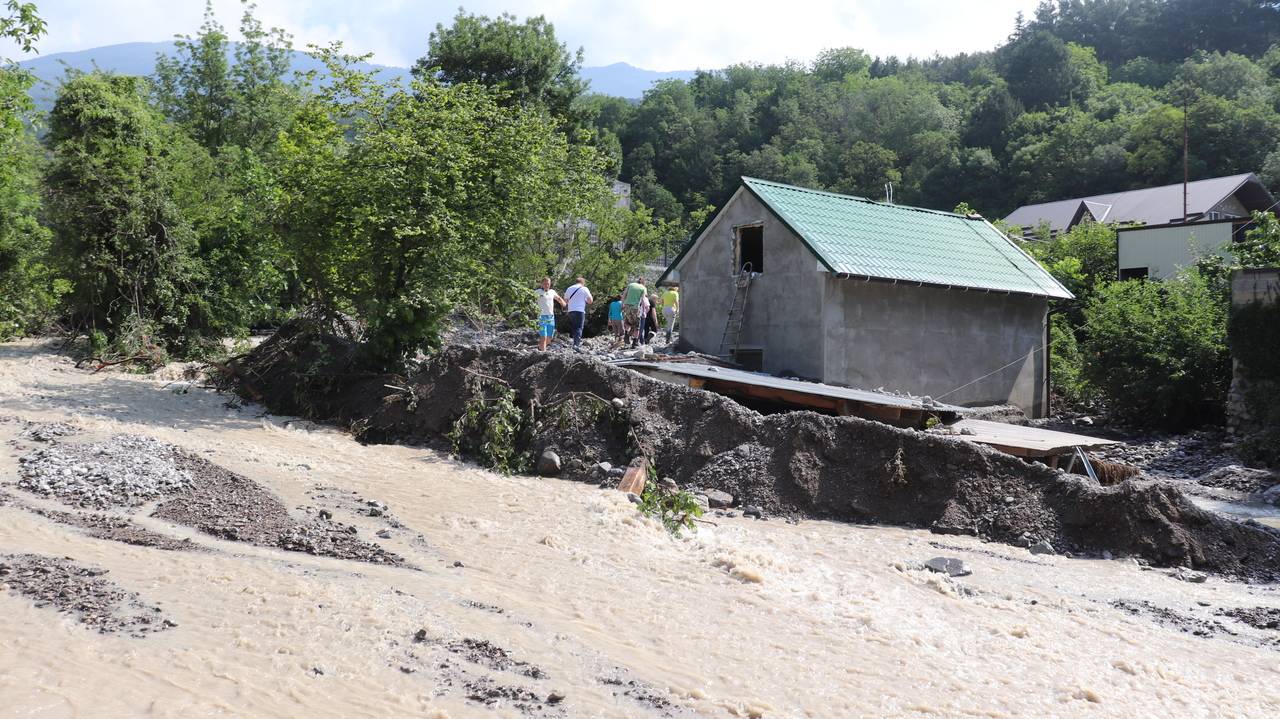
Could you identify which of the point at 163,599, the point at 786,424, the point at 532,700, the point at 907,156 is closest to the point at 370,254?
the point at 786,424

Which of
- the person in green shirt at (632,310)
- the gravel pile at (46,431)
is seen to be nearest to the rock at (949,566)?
the gravel pile at (46,431)

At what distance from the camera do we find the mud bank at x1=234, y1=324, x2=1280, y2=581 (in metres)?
10.2

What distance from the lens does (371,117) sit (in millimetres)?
15203

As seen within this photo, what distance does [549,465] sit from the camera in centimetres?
1227

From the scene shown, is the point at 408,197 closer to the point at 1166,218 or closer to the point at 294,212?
the point at 294,212

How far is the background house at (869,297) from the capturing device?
1834cm

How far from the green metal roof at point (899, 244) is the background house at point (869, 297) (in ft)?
0.14

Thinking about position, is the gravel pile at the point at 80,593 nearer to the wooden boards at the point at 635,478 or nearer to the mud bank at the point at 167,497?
the mud bank at the point at 167,497

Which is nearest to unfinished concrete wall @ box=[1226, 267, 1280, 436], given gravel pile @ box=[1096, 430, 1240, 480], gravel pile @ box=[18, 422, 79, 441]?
gravel pile @ box=[1096, 430, 1240, 480]

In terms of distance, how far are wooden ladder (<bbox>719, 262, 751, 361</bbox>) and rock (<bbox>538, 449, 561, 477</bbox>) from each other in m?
8.07

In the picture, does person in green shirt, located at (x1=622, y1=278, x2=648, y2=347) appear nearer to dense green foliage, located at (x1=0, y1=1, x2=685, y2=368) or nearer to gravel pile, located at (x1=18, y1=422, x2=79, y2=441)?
dense green foliage, located at (x1=0, y1=1, x2=685, y2=368)

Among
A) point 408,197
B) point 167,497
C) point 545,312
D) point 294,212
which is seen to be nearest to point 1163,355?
point 545,312

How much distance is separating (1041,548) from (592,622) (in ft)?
19.3

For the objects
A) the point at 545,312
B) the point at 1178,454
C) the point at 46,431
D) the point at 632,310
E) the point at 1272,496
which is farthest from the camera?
the point at 632,310
